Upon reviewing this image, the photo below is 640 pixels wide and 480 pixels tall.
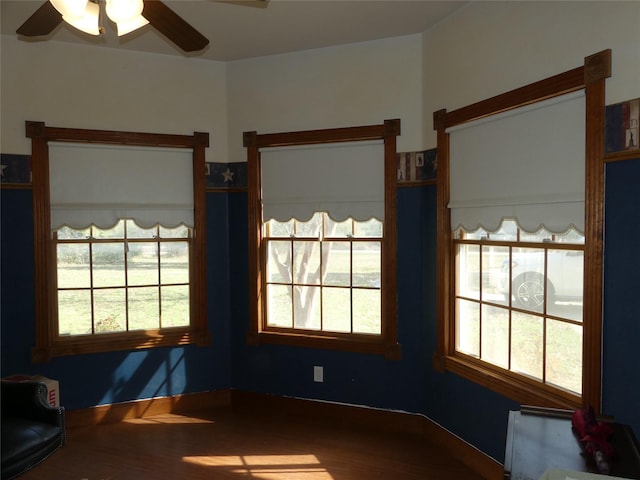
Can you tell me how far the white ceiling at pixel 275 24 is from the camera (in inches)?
130

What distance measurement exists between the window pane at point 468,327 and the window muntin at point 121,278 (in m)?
2.34

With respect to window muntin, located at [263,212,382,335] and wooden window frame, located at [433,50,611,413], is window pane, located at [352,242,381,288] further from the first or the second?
wooden window frame, located at [433,50,611,413]

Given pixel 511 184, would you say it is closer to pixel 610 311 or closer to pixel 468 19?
pixel 610 311

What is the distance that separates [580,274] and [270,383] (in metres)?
2.77

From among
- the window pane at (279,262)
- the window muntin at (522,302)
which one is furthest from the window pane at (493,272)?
the window pane at (279,262)

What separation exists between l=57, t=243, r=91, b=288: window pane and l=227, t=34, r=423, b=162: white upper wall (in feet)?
4.92

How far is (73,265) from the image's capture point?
13.2 ft

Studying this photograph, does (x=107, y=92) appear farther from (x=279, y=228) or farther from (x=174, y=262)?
(x=279, y=228)

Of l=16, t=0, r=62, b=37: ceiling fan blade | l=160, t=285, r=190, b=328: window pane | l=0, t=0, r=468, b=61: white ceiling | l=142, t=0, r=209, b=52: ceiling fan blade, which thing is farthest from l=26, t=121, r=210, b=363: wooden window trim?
l=142, t=0, r=209, b=52: ceiling fan blade

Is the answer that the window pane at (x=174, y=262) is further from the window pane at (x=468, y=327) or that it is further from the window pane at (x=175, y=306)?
the window pane at (x=468, y=327)

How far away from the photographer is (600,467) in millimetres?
1763

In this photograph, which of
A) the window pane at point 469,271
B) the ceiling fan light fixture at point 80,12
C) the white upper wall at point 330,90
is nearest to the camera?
the ceiling fan light fixture at point 80,12

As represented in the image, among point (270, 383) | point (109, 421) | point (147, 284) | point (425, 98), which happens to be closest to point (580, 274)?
point (425, 98)

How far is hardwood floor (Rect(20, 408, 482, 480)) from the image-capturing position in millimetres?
3238
